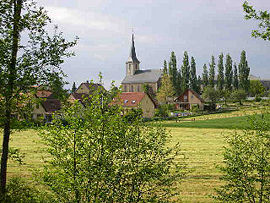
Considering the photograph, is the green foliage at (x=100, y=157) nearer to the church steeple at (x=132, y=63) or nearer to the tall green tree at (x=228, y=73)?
the tall green tree at (x=228, y=73)

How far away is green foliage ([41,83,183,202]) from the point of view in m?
6.67

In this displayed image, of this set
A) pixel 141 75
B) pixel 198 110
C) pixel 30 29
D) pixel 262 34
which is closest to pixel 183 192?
pixel 262 34

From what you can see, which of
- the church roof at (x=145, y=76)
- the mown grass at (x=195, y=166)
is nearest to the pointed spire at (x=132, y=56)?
the church roof at (x=145, y=76)

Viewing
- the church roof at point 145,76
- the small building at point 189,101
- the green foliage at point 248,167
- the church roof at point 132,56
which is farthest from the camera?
the church roof at point 132,56

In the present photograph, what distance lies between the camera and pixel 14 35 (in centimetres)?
996

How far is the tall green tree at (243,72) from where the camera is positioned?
9169 cm

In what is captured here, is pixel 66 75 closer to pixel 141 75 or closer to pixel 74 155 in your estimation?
pixel 74 155

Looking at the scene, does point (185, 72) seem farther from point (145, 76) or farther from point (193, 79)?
point (145, 76)

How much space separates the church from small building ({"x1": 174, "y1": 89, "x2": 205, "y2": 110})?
24050 mm

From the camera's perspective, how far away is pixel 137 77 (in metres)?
111

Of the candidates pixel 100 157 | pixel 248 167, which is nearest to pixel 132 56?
pixel 248 167

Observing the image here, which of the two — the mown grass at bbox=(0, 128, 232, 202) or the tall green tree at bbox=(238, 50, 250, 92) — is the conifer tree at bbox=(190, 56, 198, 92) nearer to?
the tall green tree at bbox=(238, 50, 250, 92)

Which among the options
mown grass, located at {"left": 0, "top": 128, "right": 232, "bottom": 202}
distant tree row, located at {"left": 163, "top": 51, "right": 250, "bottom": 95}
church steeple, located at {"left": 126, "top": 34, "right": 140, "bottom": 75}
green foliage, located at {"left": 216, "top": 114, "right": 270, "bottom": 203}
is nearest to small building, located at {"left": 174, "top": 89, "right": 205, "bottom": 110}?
distant tree row, located at {"left": 163, "top": 51, "right": 250, "bottom": 95}

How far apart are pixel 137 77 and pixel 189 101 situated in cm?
3916
